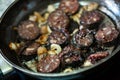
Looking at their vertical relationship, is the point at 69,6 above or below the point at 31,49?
above

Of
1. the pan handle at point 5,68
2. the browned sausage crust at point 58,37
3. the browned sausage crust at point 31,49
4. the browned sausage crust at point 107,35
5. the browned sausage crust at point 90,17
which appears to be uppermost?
the browned sausage crust at point 90,17

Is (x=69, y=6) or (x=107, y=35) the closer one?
(x=107, y=35)

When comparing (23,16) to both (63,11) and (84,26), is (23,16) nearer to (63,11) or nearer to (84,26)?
(63,11)

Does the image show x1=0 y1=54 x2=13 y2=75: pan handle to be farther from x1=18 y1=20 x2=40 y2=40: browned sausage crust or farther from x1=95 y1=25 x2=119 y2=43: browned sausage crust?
x1=95 y1=25 x2=119 y2=43: browned sausage crust

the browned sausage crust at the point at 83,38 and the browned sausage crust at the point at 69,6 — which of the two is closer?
the browned sausage crust at the point at 83,38

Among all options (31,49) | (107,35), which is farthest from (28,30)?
(107,35)

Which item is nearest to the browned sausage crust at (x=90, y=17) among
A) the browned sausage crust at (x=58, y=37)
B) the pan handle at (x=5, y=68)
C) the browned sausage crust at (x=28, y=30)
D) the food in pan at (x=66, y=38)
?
the food in pan at (x=66, y=38)

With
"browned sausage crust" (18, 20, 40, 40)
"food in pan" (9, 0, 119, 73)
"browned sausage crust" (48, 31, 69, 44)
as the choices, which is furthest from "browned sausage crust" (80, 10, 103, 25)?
"browned sausage crust" (18, 20, 40, 40)

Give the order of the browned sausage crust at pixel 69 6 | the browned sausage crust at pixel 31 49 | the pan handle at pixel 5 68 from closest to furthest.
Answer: the pan handle at pixel 5 68, the browned sausage crust at pixel 31 49, the browned sausage crust at pixel 69 6

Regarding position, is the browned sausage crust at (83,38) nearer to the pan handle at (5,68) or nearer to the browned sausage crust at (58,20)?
the browned sausage crust at (58,20)

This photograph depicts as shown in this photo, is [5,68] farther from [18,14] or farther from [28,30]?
[18,14]
